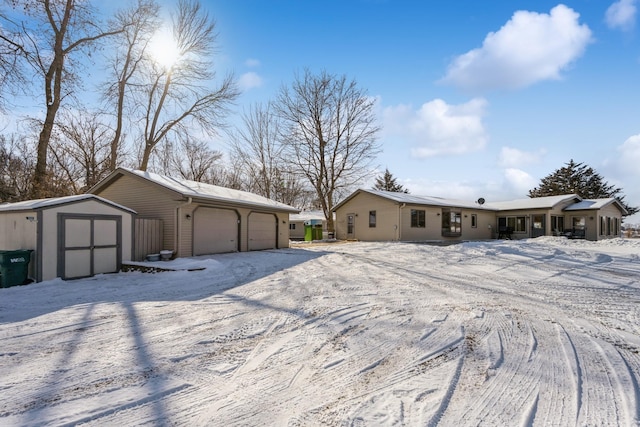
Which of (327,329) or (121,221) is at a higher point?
(121,221)

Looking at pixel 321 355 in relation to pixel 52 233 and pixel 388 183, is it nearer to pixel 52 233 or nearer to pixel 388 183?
pixel 52 233

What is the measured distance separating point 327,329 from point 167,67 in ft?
70.4

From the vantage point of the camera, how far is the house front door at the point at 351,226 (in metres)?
23.0

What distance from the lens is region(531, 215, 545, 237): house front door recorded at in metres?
23.3

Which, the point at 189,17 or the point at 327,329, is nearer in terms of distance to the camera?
the point at 327,329

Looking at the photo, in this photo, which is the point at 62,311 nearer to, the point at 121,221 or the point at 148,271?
the point at 148,271

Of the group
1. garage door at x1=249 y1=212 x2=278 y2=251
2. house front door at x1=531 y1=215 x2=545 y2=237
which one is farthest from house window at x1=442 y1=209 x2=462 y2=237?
garage door at x1=249 y1=212 x2=278 y2=251

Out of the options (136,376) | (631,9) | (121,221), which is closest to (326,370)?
(136,376)

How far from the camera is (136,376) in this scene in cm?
289

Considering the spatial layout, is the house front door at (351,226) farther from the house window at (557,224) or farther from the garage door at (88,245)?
the garage door at (88,245)

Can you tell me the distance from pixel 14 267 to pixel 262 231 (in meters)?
9.33

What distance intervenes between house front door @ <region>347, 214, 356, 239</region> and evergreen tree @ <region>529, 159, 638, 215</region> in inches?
1283

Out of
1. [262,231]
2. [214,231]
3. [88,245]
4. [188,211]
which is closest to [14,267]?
[88,245]

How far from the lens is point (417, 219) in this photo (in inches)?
813
